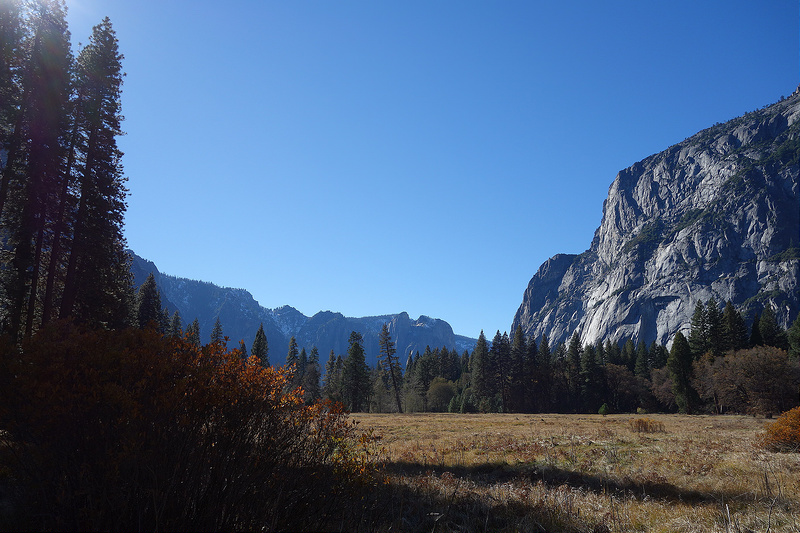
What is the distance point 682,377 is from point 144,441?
72.2 meters

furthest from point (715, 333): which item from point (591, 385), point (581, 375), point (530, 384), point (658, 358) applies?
point (530, 384)

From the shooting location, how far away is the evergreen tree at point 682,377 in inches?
2250

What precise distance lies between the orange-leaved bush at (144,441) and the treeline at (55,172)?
15032 millimetres

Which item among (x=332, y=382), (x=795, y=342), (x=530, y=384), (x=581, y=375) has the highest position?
(x=795, y=342)

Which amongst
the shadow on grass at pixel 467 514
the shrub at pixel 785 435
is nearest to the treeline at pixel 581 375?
the shrub at pixel 785 435

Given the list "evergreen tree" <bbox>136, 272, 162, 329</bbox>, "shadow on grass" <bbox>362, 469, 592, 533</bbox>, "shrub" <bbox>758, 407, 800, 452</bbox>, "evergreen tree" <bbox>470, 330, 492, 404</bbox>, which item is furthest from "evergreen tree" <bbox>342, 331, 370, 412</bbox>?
"shadow on grass" <bbox>362, 469, 592, 533</bbox>

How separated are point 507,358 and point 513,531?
71.4 metres

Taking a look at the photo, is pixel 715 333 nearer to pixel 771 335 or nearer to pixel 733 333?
pixel 733 333

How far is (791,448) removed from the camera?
43.1 feet

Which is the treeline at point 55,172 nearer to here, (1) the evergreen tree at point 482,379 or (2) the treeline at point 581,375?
(2) the treeline at point 581,375

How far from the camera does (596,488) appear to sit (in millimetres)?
9938

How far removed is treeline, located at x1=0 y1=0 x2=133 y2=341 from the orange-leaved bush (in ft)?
49.3

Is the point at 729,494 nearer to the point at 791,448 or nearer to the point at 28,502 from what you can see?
the point at 791,448

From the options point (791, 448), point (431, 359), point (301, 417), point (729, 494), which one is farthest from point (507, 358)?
point (301, 417)
